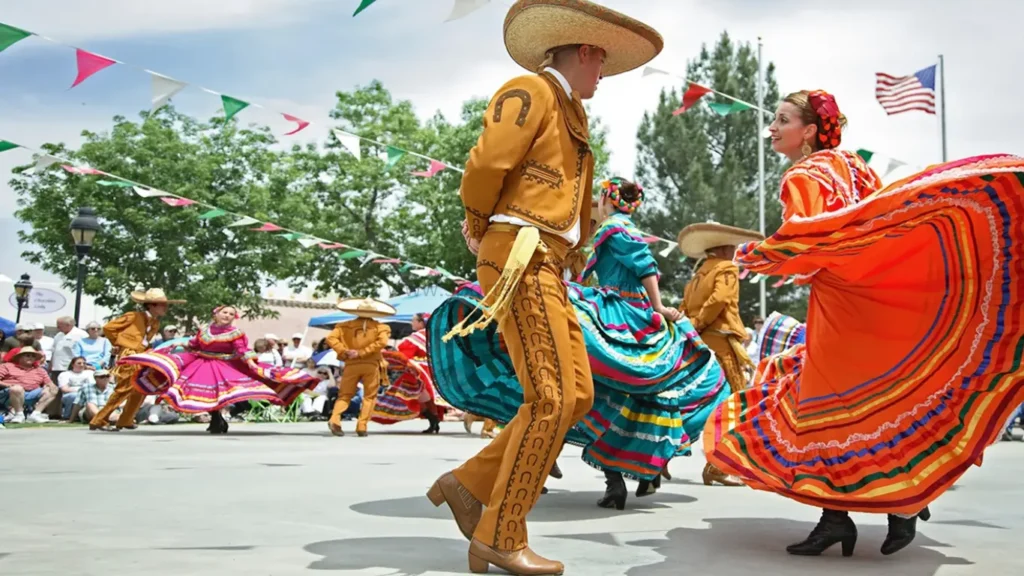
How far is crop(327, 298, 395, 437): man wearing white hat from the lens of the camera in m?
13.7

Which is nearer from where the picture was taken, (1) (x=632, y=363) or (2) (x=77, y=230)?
(1) (x=632, y=363)

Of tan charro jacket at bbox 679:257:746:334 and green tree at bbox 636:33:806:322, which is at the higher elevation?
green tree at bbox 636:33:806:322

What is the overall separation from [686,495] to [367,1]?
362 centimetres

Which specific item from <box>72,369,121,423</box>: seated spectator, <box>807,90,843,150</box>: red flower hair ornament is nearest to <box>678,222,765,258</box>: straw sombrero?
<box>807,90,843,150</box>: red flower hair ornament

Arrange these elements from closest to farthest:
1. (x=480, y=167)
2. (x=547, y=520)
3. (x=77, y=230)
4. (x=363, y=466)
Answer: (x=480, y=167), (x=547, y=520), (x=363, y=466), (x=77, y=230)

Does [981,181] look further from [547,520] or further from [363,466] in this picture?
[363,466]

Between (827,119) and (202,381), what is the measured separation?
32.4 feet

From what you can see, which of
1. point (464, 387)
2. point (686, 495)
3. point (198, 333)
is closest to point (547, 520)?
point (464, 387)

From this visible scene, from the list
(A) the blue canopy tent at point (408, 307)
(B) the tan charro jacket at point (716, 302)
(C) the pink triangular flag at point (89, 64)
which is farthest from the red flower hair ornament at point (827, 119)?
(A) the blue canopy tent at point (408, 307)

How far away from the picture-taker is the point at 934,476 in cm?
428

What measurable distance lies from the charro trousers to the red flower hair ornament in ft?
5.24

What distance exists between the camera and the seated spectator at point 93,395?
50.5 ft

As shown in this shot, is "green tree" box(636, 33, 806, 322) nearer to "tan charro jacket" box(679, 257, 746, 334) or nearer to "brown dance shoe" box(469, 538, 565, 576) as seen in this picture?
"tan charro jacket" box(679, 257, 746, 334)

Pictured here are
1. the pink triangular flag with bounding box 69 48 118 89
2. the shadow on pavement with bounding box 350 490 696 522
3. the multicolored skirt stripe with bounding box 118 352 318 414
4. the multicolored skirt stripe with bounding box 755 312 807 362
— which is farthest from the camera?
the multicolored skirt stripe with bounding box 118 352 318 414
